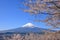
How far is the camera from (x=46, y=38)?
6.88m

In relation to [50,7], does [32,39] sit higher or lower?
lower

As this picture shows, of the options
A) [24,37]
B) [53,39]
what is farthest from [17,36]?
[53,39]

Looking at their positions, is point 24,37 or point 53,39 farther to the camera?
point 24,37

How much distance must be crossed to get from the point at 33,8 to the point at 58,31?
109 cm

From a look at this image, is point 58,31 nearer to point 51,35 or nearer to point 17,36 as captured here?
point 51,35

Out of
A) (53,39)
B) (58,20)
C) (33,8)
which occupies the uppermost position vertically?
(33,8)

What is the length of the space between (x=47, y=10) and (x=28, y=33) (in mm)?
970

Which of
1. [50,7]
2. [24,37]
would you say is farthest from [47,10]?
[24,37]

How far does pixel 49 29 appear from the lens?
23.7 feet

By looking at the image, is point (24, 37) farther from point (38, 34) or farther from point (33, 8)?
point (33, 8)

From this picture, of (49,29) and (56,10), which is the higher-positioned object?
(56,10)

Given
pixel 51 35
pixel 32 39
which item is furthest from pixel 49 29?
pixel 32 39

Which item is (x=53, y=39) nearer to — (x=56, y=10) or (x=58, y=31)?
(x=58, y=31)

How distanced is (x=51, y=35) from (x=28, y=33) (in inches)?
29.4
